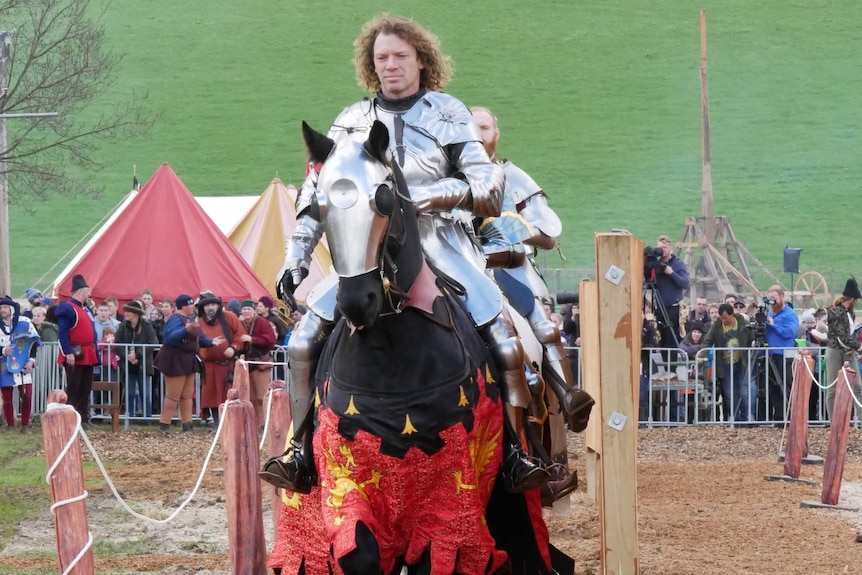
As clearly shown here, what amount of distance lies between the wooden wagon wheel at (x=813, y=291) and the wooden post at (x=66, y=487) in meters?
29.7

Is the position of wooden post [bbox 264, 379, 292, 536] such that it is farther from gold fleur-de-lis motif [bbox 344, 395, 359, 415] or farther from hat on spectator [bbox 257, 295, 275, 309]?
hat on spectator [bbox 257, 295, 275, 309]

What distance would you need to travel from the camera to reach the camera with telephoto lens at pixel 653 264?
19.0 meters

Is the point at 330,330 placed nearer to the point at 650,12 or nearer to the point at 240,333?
the point at 240,333

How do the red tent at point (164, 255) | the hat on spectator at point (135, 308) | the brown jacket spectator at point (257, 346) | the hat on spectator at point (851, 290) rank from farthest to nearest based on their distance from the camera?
the red tent at point (164, 255), the hat on spectator at point (135, 308), the brown jacket spectator at point (257, 346), the hat on spectator at point (851, 290)

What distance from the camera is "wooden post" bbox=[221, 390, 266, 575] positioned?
761 centimetres

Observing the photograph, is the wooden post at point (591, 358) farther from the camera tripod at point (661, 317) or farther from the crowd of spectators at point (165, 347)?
the camera tripod at point (661, 317)

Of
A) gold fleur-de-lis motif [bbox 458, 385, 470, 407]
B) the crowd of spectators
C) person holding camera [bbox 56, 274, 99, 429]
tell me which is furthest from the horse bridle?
person holding camera [bbox 56, 274, 99, 429]

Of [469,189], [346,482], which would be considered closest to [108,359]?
[469,189]

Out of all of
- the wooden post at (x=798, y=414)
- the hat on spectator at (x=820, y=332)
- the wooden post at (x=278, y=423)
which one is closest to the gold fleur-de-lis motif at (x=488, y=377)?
the wooden post at (x=278, y=423)

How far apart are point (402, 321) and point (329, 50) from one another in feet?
206

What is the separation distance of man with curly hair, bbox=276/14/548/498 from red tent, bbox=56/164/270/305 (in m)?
15.2

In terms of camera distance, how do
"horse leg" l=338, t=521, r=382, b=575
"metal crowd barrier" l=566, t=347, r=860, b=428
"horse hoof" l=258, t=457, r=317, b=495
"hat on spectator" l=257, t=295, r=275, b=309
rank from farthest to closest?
"hat on spectator" l=257, t=295, r=275, b=309 → "metal crowd barrier" l=566, t=347, r=860, b=428 → "horse hoof" l=258, t=457, r=317, b=495 → "horse leg" l=338, t=521, r=382, b=575

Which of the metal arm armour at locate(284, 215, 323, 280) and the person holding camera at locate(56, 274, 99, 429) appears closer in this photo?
the metal arm armour at locate(284, 215, 323, 280)

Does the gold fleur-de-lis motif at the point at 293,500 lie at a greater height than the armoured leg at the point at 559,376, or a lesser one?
lesser
